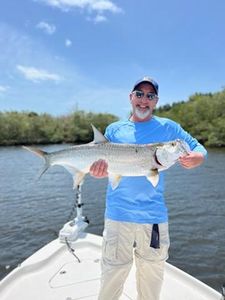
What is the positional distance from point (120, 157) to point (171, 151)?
49 cm

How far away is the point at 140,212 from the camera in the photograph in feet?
11.9

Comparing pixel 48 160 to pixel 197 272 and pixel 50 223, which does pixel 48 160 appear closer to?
pixel 197 272

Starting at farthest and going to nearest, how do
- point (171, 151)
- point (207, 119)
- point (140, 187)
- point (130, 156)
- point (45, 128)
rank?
point (45, 128) → point (207, 119) → point (140, 187) → point (130, 156) → point (171, 151)

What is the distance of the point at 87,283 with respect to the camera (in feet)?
16.8

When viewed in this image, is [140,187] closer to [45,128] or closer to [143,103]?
[143,103]

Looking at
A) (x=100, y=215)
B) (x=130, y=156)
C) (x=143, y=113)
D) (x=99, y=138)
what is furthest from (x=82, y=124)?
(x=130, y=156)

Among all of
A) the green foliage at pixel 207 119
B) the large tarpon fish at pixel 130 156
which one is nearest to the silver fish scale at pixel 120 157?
the large tarpon fish at pixel 130 156

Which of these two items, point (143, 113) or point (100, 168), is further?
point (143, 113)

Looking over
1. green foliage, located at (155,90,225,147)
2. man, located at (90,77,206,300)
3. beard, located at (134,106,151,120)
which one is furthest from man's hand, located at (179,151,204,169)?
green foliage, located at (155,90,225,147)

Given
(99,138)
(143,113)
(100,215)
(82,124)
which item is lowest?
(100,215)

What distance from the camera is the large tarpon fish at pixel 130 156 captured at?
11.4 ft

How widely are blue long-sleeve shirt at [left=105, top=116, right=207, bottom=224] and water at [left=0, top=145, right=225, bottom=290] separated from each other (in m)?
5.45

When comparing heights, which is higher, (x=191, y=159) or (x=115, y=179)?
(x=191, y=159)

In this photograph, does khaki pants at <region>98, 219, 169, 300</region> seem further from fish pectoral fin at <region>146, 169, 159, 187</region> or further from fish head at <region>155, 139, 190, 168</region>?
fish head at <region>155, 139, 190, 168</region>
